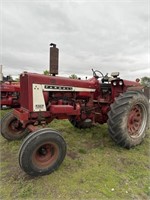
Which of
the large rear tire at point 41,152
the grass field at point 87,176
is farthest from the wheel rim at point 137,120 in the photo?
the large rear tire at point 41,152

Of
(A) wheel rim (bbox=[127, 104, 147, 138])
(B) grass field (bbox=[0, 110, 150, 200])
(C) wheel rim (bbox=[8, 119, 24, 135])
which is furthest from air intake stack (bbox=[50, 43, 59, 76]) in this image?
(A) wheel rim (bbox=[127, 104, 147, 138])

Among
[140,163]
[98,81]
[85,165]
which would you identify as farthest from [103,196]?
[98,81]

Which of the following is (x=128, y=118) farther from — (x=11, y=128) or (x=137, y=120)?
(x=11, y=128)

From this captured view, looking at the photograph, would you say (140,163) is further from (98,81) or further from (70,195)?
(98,81)

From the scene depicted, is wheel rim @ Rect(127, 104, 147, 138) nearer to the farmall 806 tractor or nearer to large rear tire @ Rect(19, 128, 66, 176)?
the farmall 806 tractor

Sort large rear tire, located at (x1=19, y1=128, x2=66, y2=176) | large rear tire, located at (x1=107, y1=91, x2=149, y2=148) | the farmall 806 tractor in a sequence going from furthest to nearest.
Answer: large rear tire, located at (x1=107, y1=91, x2=149, y2=148) → the farmall 806 tractor → large rear tire, located at (x1=19, y1=128, x2=66, y2=176)

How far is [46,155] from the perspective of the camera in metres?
2.84

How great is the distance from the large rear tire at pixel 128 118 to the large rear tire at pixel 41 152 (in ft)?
3.99

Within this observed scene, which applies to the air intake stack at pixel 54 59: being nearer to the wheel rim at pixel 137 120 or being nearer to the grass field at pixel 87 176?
the grass field at pixel 87 176

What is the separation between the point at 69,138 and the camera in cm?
429

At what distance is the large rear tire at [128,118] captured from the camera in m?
3.46

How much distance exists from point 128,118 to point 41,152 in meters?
2.01

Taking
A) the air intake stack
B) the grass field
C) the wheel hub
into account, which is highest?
the air intake stack

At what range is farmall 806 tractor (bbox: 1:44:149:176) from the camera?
2.69m
